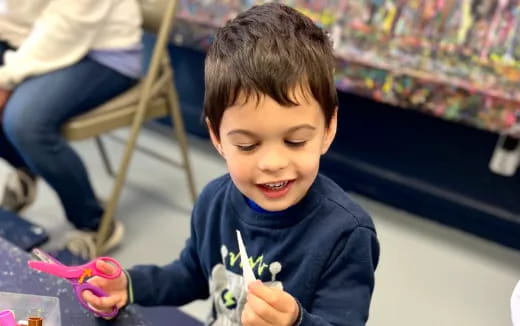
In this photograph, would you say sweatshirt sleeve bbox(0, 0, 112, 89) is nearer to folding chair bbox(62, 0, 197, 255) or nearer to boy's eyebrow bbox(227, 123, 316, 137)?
folding chair bbox(62, 0, 197, 255)

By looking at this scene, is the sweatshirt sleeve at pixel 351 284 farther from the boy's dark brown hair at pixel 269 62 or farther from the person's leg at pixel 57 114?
the person's leg at pixel 57 114

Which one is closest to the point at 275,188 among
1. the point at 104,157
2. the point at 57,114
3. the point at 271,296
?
the point at 271,296

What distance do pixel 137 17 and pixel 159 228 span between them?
618 mm

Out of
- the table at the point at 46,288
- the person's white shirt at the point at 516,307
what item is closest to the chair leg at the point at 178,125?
the table at the point at 46,288

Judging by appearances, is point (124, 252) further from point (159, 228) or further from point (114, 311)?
point (114, 311)

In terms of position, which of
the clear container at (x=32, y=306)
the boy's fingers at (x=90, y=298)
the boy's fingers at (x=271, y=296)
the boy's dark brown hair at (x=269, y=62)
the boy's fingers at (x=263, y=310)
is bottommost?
the clear container at (x=32, y=306)

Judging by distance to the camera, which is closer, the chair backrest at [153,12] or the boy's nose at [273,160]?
the boy's nose at [273,160]

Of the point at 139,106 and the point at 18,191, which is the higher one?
the point at 139,106

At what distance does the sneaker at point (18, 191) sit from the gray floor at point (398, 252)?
76 mm

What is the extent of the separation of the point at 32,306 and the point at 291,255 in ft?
1.00

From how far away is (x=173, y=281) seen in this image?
2.50 feet

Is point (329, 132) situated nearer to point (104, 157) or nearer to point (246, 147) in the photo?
point (246, 147)

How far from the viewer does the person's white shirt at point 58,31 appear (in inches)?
52.1

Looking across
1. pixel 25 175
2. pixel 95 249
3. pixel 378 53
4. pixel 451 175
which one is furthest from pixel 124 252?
pixel 451 175
